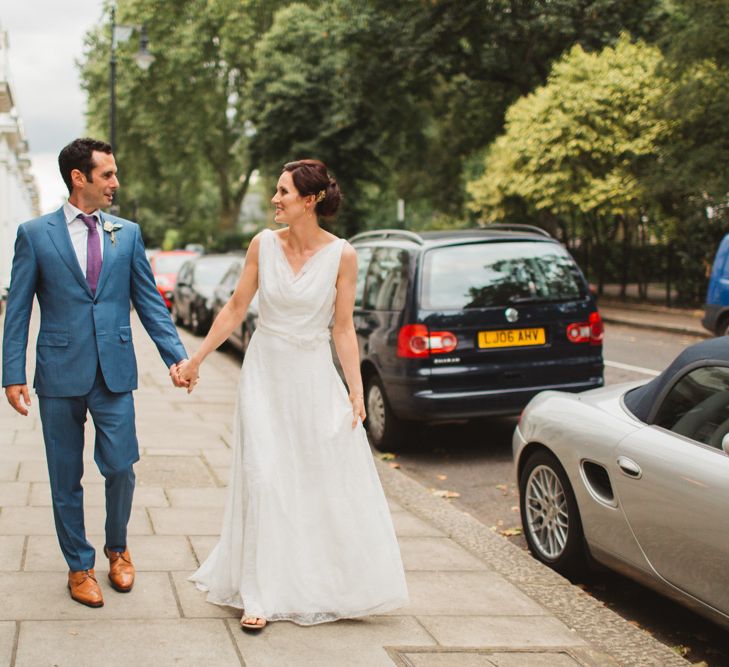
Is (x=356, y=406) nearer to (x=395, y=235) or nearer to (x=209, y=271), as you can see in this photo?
(x=395, y=235)

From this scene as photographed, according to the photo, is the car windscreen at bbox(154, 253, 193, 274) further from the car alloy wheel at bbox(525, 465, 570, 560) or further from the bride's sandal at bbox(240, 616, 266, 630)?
the bride's sandal at bbox(240, 616, 266, 630)

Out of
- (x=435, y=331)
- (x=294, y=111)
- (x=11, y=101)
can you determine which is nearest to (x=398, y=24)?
(x=294, y=111)

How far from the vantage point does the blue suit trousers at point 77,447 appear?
4043 millimetres

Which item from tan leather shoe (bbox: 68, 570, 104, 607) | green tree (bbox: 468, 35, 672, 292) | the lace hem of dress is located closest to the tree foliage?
green tree (bbox: 468, 35, 672, 292)

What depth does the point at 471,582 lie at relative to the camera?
4586 millimetres

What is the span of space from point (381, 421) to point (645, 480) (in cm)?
419

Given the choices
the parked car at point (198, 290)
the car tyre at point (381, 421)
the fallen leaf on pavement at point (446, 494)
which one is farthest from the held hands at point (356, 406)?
the parked car at point (198, 290)

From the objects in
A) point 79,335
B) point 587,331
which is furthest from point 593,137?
point 79,335

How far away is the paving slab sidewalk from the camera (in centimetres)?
361

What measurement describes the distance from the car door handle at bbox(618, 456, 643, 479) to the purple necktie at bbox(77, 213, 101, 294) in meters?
2.36

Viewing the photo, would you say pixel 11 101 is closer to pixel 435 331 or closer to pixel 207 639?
pixel 435 331

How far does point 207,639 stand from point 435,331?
427 cm

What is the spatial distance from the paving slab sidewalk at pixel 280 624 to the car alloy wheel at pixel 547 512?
194 mm

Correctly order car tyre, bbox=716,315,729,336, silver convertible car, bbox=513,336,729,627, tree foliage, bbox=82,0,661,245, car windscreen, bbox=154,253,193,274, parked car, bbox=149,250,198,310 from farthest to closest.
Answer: tree foliage, bbox=82,0,661,245
car windscreen, bbox=154,253,193,274
parked car, bbox=149,250,198,310
car tyre, bbox=716,315,729,336
silver convertible car, bbox=513,336,729,627
